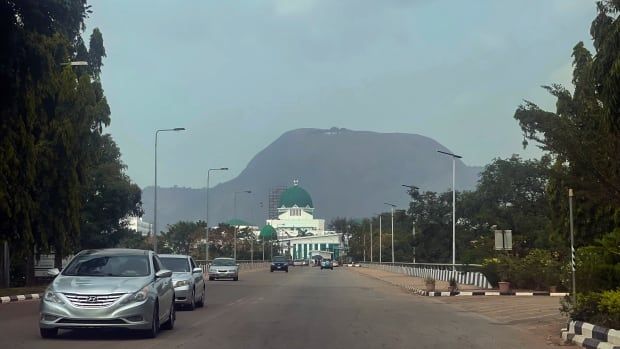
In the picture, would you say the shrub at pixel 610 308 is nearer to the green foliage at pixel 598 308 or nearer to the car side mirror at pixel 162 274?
the green foliage at pixel 598 308

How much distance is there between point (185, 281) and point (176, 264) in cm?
168

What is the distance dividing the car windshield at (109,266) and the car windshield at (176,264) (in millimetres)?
8008

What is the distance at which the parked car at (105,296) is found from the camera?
14.0 m

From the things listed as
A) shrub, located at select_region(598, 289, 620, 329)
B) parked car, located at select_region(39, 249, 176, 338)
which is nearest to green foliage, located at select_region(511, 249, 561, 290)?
shrub, located at select_region(598, 289, 620, 329)

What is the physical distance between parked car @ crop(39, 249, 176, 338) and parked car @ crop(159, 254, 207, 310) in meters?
6.29

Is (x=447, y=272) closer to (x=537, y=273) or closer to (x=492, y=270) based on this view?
(x=492, y=270)

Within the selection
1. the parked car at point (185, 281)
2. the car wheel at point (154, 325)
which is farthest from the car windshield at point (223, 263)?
the car wheel at point (154, 325)

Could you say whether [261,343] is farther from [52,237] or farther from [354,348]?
[52,237]

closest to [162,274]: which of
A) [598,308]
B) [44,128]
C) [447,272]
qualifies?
[598,308]

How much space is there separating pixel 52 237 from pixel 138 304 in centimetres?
2248

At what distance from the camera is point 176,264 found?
24.6m

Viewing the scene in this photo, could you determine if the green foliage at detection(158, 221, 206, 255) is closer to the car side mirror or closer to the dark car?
the dark car

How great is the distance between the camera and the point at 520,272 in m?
35.9

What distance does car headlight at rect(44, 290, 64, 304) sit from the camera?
14.1 metres
